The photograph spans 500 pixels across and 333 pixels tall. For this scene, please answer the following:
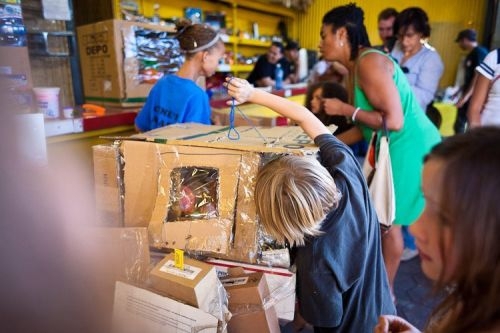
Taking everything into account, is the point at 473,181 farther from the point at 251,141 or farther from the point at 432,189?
the point at 251,141

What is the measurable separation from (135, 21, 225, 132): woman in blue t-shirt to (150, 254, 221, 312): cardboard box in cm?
84

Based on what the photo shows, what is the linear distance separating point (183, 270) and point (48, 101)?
4.25 ft

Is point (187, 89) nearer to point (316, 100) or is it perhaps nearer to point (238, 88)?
point (238, 88)

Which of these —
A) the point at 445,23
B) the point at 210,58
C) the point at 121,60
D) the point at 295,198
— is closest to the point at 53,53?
the point at 121,60

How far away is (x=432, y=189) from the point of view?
0.60 m

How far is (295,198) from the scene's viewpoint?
2.91ft

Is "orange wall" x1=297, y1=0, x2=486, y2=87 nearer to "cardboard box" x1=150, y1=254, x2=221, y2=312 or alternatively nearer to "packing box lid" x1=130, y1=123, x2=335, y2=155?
"packing box lid" x1=130, y1=123, x2=335, y2=155

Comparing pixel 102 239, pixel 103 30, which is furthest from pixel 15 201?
pixel 103 30

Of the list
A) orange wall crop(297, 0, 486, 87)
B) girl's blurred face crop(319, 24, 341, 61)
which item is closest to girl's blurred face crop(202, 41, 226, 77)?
girl's blurred face crop(319, 24, 341, 61)

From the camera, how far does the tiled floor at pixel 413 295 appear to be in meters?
1.87

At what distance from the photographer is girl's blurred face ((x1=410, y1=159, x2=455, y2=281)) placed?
57cm

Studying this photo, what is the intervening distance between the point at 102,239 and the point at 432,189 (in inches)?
34.7

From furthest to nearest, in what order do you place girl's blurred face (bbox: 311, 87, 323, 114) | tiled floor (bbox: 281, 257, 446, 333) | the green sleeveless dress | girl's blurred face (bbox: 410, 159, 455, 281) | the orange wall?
the orange wall → girl's blurred face (bbox: 311, 87, 323, 114) → tiled floor (bbox: 281, 257, 446, 333) → the green sleeveless dress → girl's blurred face (bbox: 410, 159, 455, 281)

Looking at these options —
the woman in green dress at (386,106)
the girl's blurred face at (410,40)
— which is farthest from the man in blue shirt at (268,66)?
the woman in green dress at (386,106)
